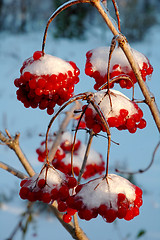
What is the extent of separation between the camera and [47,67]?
93 cm

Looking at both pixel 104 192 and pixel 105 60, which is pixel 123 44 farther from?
pixel 104 192

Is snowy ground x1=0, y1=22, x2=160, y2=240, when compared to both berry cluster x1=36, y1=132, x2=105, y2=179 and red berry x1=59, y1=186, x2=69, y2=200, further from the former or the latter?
red berry x1=59, y1=186, x2=69, y2=200

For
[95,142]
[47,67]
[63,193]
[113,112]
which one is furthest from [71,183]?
[95,142]

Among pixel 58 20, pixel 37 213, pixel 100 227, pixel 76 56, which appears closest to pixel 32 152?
pixel 37 213

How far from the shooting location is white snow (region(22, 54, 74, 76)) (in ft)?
3.03

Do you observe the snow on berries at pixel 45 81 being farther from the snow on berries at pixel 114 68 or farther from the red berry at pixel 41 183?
the red berry at pixel 41 183

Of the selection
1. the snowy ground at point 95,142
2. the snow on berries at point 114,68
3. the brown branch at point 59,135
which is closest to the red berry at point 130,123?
the snow on berries at point 114,68

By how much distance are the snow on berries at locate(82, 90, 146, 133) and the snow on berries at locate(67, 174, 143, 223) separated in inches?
5.2

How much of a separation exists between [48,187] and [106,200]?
0.43ft

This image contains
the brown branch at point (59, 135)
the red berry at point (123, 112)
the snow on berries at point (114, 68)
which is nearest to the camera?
the red berry at point (123, 112)

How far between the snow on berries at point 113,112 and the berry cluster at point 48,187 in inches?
5.5

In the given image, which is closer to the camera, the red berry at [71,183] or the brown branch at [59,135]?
the red berry at [71,183]

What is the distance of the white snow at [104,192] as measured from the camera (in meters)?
0.79

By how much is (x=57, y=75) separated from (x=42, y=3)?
11.1 metres
